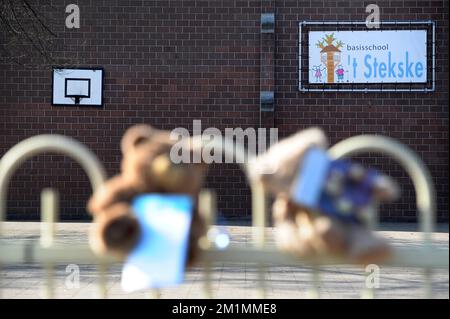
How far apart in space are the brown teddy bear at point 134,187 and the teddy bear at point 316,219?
273 mm

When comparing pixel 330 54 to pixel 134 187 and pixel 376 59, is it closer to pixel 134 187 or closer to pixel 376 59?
pixel 376 59

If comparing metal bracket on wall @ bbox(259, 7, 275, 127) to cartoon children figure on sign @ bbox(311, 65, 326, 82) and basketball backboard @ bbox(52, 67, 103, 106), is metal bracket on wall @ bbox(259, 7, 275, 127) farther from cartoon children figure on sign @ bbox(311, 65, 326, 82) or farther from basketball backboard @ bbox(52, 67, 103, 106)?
basketball backboard @ bbox(52, 67, 103, 106)

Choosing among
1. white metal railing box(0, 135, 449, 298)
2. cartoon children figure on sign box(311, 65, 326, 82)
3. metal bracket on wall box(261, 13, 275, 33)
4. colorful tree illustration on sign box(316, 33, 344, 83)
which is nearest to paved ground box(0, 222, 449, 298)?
white metal railing box(0, 135, 449, 298)

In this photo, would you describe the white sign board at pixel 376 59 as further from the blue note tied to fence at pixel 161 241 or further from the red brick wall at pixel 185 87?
the blue note tied to fence at pixel 161 241

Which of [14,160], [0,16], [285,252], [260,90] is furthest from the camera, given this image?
[260,90]

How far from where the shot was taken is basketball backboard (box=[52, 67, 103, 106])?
12.3 metres

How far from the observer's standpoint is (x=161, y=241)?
2201 mm

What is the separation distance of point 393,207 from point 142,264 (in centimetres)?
1068

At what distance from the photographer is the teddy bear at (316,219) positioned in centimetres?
208

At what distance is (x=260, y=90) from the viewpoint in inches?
480

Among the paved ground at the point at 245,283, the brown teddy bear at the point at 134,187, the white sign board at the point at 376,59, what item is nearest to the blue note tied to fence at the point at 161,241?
the brown teddy bear at the point at 134,187
